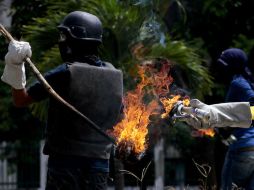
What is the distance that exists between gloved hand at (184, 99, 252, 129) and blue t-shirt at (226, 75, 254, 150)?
148 centimetres

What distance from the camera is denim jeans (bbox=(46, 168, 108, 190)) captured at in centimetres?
499

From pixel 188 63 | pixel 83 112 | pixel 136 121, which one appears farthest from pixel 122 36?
pixel 83 112

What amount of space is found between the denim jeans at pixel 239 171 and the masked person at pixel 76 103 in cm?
237

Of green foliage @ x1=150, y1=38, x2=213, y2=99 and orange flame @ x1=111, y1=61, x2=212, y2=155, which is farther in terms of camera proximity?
green foliage @ x1=150, y1=38, x2=213, y2=99

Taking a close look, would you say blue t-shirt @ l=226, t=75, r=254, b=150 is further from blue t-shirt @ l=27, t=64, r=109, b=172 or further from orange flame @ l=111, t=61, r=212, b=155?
blue t-shirt @ l=27, t=64, r=109, b=172

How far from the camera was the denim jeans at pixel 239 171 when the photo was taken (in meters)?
7.34

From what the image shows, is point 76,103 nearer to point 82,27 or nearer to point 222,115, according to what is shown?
point 82,27

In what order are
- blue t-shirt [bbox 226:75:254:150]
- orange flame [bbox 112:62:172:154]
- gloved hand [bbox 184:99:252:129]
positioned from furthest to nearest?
blue t-shirt [bbox 226:75:254:150]
orange flame [bbox 112:62:172:154]
gloved hand [bbox 184:99:252:129]

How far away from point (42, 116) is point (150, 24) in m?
1.65

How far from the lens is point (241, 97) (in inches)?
289

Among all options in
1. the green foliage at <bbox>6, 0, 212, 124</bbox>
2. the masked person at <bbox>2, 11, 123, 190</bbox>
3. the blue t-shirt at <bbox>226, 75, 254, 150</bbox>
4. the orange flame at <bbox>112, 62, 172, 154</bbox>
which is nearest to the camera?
the masked person at <bbox>2, 11, 123, 190</bbox>

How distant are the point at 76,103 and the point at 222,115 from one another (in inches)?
42.1

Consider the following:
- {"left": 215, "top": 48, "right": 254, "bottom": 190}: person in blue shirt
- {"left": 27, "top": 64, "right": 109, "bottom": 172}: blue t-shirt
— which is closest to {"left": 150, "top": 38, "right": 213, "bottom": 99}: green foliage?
{"left": 215, "top": 48, "right": 254, "bottom": 190}: person in blue shirt

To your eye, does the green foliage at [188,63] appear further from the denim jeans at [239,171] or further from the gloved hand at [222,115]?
the gloved hand at [222,115]
